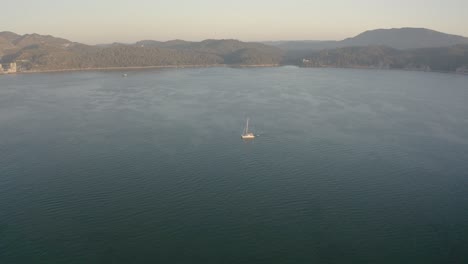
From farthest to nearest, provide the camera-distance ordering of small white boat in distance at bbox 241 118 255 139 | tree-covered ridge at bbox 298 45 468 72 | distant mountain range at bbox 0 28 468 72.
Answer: distant mountain range at bbox 0 28 468 72, tree-covered ridge at bbox 298 45 468 72, small white boat in distance at bbox 241 118 255 139

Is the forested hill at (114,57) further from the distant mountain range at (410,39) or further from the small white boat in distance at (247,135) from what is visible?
the small white boat in distance at (247,135)

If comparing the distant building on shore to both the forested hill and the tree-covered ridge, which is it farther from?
the tree-covered ridge

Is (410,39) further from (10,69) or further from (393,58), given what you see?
(10,69)

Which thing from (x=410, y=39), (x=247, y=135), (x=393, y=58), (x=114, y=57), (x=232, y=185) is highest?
(x=410, y=39)

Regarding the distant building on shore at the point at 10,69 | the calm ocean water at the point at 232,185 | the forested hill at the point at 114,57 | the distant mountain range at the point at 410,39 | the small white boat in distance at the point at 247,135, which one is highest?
the distant mountain range at the point at 410,39

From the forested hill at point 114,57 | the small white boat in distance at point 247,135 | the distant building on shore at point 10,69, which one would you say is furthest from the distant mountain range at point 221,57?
the small white boat in distance at point 247,135

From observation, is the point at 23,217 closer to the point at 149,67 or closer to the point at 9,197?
the point at 9,197

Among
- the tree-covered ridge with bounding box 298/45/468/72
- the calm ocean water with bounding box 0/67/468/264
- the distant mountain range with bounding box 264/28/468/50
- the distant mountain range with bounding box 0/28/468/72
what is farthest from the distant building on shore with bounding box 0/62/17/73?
the distant mountain range with bounding box 264/28/468/50

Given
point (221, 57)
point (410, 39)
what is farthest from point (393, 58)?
point (410, 39)
